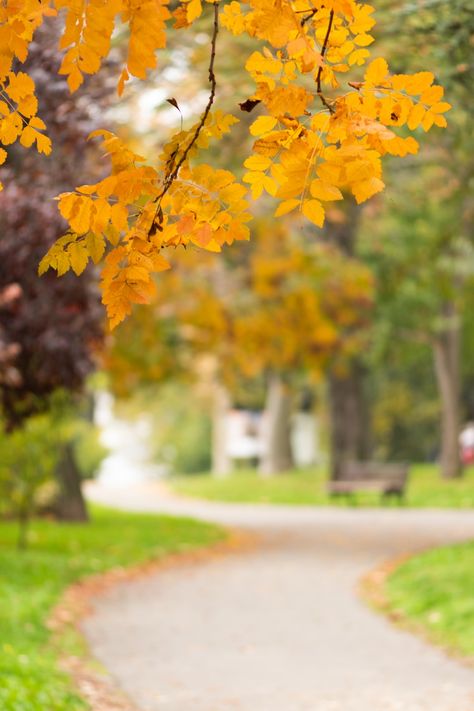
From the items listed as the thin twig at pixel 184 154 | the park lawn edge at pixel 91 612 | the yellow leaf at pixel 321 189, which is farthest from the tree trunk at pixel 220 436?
the yellow leaf at pixel 321 189

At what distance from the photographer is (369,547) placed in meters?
19.8

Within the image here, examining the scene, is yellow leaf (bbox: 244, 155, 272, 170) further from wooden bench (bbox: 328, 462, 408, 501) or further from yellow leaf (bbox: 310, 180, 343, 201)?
wooden bench (bbox: 328, 462, 408, 501)

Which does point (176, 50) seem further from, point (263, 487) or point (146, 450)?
point (146, 450)

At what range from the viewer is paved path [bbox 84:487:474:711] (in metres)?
8.73

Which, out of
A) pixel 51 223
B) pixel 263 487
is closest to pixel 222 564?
pixel 51 223

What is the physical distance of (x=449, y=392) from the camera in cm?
3503

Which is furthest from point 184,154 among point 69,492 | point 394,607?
point 69,492

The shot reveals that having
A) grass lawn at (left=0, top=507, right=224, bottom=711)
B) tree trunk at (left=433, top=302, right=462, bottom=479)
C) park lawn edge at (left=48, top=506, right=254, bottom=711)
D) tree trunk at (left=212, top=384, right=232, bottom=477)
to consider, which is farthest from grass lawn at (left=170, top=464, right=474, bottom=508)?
park lawn edge at (left=48, top=506, right=254, bottom=711)

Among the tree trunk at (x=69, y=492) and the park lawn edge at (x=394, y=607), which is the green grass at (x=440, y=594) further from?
the tree trunk at (x=69, y=492)

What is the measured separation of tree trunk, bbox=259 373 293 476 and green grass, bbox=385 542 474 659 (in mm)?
24962

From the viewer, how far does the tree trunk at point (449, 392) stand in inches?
1346

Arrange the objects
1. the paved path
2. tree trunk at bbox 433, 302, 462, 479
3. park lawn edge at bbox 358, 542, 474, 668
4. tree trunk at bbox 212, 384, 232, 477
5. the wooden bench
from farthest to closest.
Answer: tree trunk at bbox 212, 384, 232, 477
tree trunk at bbox 433, 302, 462, 479
the wooden bench
park lawn edge at bbox 358, 542, 474, 668
the paved path

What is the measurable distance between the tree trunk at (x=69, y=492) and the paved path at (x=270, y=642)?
456 centimetres

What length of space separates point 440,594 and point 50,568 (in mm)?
4845
